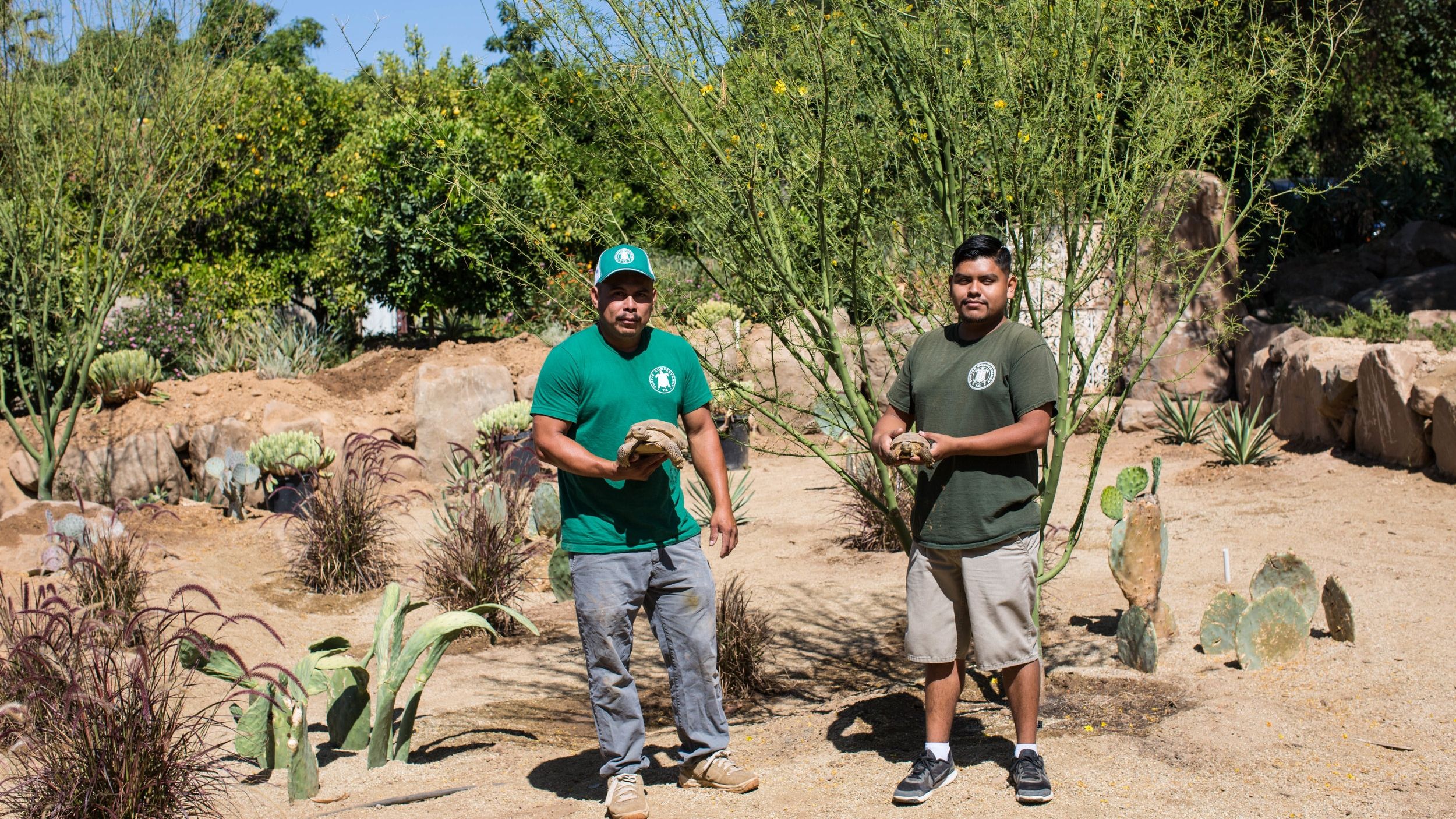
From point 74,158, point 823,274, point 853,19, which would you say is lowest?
point 823,274

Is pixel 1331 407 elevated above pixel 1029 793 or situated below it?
above

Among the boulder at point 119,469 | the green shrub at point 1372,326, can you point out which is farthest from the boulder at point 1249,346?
Result: the boulder at point 119,469

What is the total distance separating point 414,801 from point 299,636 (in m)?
3.01

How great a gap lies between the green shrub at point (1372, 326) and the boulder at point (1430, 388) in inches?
39.6

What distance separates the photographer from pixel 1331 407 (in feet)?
30.5

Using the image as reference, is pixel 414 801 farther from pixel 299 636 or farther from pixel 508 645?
pixel 299 636

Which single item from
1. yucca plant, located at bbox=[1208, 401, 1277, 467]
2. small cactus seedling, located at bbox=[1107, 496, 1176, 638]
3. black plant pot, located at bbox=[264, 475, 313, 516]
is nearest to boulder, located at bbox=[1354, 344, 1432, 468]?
yucca plant, located at bbox=[1208, 401, 1277, 467]

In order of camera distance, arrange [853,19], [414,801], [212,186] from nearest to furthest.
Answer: [414,801]
[853,19]
[212,186]

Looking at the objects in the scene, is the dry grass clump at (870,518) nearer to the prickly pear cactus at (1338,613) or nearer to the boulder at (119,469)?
the prickly pear cactus at (1338,613)

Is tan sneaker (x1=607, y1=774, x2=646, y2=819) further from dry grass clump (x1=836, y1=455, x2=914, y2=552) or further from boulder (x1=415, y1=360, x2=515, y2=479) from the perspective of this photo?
boulder (x1=415, y1=360, x2=515, y2=479)

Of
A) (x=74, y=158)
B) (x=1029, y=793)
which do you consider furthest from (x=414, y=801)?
(x=74, y=158)

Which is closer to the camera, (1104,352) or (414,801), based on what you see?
(414,801)

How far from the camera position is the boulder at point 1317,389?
9180mm

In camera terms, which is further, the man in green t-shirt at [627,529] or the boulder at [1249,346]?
the boulder at [1249,346]
